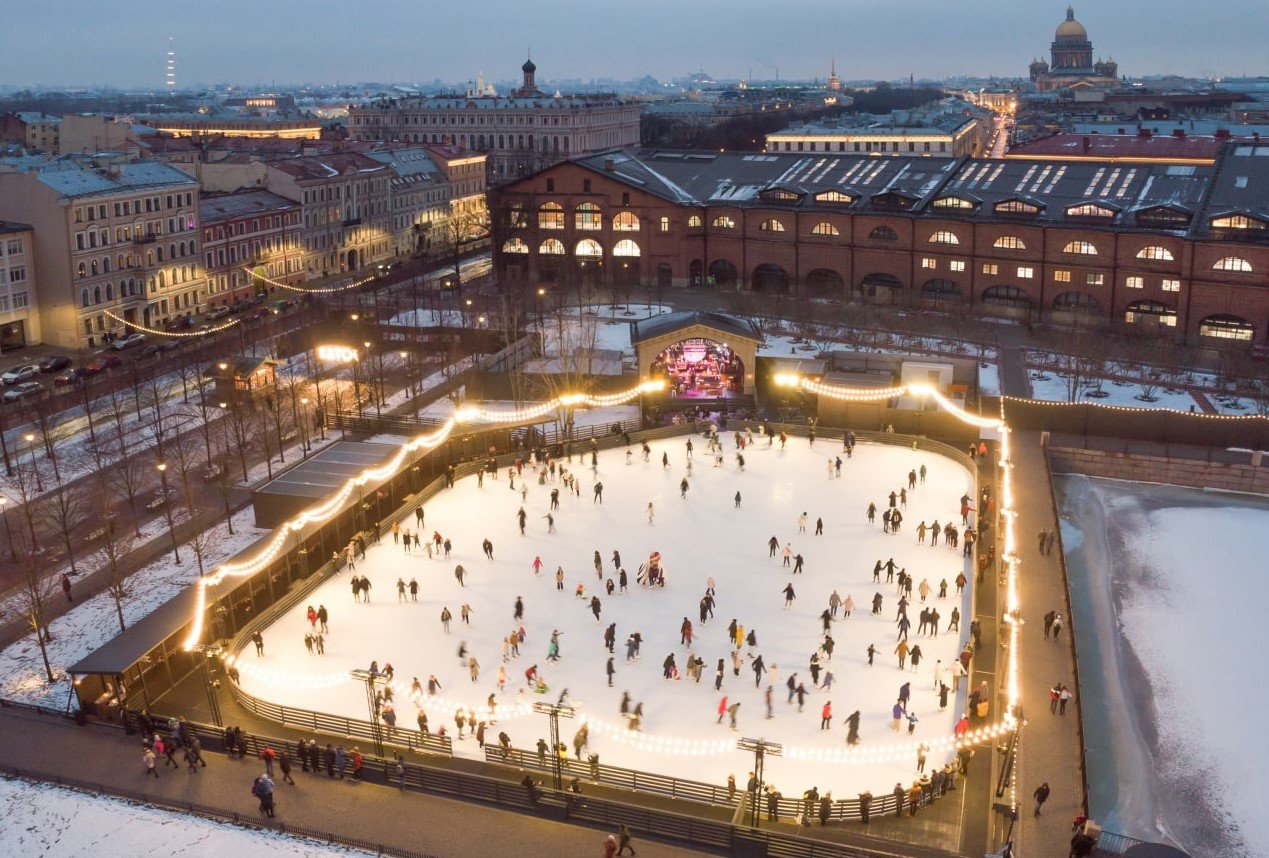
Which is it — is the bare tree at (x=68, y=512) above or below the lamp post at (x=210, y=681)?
above

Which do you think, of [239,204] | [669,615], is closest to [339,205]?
[239,204]

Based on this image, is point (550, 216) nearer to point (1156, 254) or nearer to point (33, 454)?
point (1156, 254)

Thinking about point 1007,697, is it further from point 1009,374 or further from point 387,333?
point 387,333

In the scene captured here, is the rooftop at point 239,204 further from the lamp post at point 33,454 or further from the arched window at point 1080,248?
the arched window at point 1080,248

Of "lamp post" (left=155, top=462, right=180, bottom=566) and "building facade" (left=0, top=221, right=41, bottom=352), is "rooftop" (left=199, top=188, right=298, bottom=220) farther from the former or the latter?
"lamp post" (left=155, top=462, right=180, bottom=566)

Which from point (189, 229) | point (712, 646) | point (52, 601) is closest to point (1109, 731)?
point (712, 646)

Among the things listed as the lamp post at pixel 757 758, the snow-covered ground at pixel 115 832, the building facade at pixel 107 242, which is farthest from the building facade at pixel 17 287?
the lamp post at pixel 757 758
